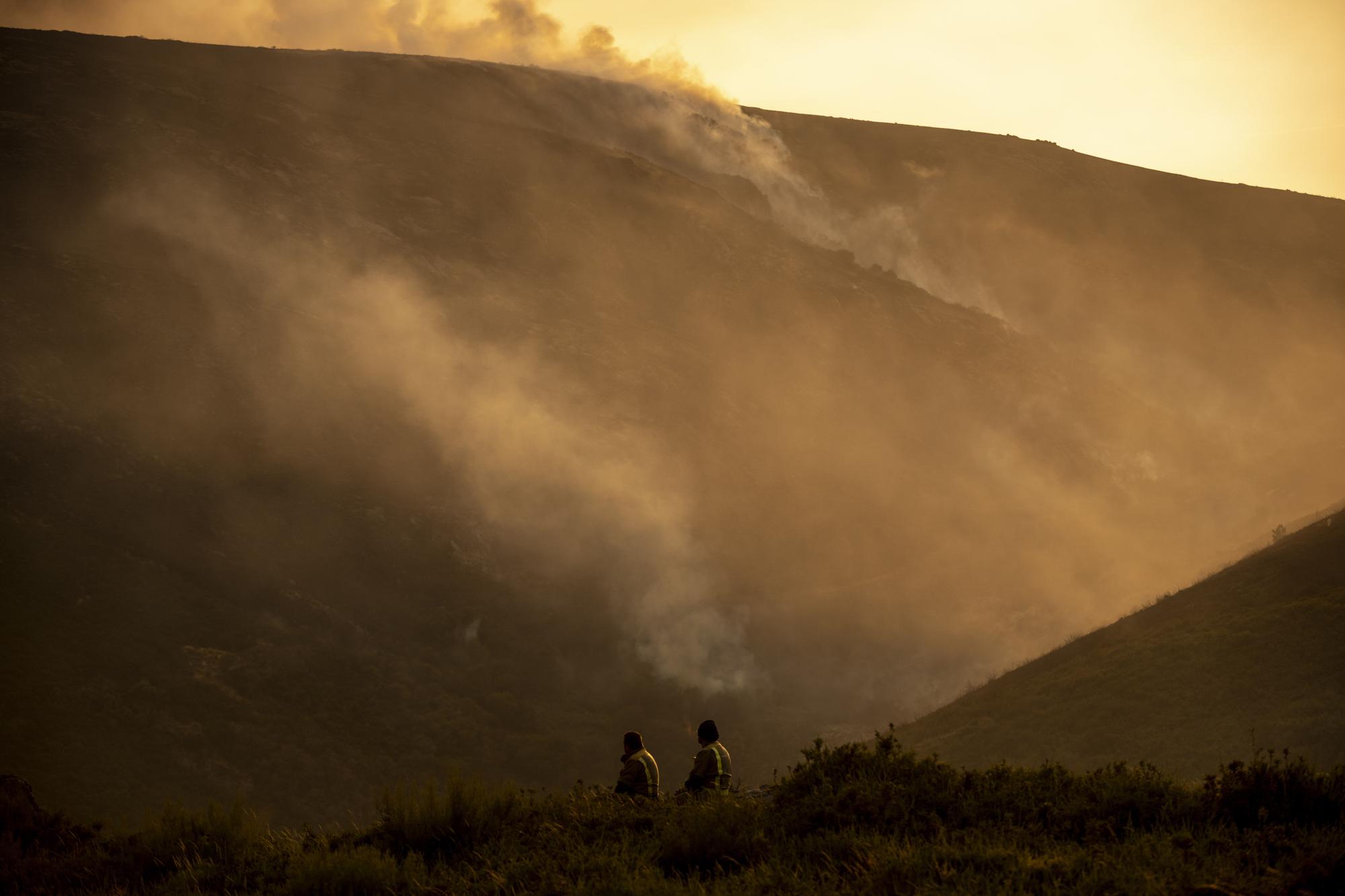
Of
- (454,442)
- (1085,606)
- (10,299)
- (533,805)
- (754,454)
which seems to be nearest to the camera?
(533,805)

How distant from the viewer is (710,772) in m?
A: 13.0

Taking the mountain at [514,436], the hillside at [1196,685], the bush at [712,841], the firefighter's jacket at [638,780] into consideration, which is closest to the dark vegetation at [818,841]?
the bush at [712,841]

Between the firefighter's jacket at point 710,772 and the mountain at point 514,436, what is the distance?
32.2 meters

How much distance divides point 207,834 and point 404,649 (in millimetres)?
40556

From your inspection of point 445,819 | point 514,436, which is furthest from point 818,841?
point 514,436

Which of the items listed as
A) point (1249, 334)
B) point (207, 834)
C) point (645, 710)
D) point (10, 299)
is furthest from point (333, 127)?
point (1249, 334)

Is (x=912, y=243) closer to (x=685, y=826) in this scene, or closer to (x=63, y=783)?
(x=63, y=783)

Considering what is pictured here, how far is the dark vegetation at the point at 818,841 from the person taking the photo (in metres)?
8.58

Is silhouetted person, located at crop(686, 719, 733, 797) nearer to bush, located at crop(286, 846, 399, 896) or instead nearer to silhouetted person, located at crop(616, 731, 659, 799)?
silhouetted person, located at crop(616, 731, 659, 799)

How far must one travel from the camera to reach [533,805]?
13.2 meters

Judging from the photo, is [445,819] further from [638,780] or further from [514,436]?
[514,436]

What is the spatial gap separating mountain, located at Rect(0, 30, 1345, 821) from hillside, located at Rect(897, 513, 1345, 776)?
2094cm

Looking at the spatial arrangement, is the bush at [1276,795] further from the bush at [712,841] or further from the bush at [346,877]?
the bush at [346,877]

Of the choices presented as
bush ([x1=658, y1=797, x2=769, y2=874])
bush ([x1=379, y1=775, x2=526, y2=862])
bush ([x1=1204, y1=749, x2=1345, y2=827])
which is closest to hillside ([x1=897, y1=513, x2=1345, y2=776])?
bush ([x1=1204, y1=749, x2=1345, y2=827])
